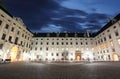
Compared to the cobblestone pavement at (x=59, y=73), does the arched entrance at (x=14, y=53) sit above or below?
above

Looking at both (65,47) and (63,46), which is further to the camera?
(63,46)

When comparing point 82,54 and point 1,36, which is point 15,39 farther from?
point 82,54

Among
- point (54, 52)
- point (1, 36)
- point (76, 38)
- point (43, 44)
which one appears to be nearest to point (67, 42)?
point (76, 38)

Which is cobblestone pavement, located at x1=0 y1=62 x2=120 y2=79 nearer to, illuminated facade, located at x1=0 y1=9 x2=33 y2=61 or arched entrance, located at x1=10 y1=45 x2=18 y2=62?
illuminated facade, located at x1=0 y1=9 x2=33 y2=61

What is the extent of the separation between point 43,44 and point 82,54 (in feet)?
74.0

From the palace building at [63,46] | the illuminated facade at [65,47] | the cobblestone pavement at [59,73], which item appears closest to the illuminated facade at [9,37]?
the palace building at [63,46]

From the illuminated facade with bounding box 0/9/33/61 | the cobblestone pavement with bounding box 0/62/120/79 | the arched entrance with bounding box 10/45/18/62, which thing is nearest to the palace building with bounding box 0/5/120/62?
the illuminated facade with bounding box 0/9/33/61

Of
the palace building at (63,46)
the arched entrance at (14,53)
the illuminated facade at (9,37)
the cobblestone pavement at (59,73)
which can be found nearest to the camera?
the cobblestone pavement at (59,73)

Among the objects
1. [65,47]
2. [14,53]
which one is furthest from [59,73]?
[65,47]

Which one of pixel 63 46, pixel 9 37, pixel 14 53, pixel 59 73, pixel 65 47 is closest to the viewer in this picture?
pixel 59 73

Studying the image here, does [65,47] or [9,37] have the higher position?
[9,37]

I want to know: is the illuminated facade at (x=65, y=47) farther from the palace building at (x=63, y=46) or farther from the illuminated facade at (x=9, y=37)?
the illuminated facade at (x=9, y=37)

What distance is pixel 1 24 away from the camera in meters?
25.3

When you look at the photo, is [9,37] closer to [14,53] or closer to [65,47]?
[14,53]
